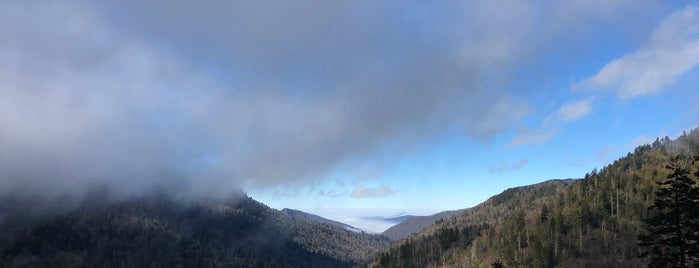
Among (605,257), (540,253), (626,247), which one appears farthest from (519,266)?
(626,247)

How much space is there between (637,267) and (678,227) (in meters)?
168

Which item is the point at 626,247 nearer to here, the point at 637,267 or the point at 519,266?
the point at 637,267

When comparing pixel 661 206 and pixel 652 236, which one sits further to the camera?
pixel 652 236

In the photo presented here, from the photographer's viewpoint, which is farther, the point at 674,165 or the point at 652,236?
the point at 652,236

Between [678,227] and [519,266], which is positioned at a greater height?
[678,227]

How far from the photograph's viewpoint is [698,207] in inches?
1238

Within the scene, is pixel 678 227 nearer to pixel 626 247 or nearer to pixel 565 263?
pixel 565 263

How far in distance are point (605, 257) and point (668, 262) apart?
19348cm

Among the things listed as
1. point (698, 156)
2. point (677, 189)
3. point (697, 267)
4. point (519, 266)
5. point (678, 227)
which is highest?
point (698, 156)

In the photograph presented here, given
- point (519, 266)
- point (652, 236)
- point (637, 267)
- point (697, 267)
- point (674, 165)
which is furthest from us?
point (519, 266)

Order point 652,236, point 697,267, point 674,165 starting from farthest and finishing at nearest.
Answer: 1. point 652,236
2. point 674,165
3. point 697,267

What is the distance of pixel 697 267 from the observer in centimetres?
3094

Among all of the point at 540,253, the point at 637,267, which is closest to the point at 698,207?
the point at 637,267

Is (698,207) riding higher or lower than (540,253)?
higher
